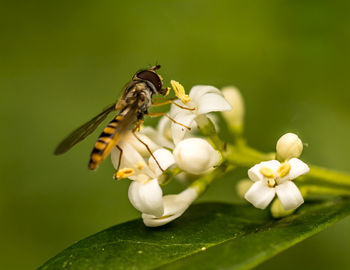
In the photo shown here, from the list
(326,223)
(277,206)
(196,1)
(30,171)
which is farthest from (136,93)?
(196,1)

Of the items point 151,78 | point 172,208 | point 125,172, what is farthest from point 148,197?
point 151,78

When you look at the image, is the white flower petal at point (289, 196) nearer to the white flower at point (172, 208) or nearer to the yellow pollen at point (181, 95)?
the white flower at point (172, 208)

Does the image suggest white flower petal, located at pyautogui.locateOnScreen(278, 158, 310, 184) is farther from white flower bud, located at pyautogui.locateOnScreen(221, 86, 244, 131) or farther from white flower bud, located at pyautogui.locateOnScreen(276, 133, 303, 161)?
white flower bud, located at pyautogui.locateOnScreen(221, 86, 244, 131)

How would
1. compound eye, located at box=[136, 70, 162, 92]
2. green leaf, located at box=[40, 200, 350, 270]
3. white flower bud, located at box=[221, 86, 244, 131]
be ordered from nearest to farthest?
green leaf, located at box=[40, 200, 350, 270] → compound eye, located at box=[136, 70, 162, 92] → white flower bud, located at box=[221, 86, 244, 131]

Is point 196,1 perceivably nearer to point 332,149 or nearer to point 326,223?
point 332,149

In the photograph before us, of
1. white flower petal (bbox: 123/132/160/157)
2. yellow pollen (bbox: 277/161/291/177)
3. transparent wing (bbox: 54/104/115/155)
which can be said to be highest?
transparent wing (bbox: 54/104/115/155)

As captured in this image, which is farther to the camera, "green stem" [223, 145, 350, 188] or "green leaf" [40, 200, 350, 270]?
"green stem" [223, 145, 350, 188]

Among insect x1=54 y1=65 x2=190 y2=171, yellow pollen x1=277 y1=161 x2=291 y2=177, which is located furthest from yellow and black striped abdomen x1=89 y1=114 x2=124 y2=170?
yellow pollen x1=277 y1=161 x2=291 y2=177
